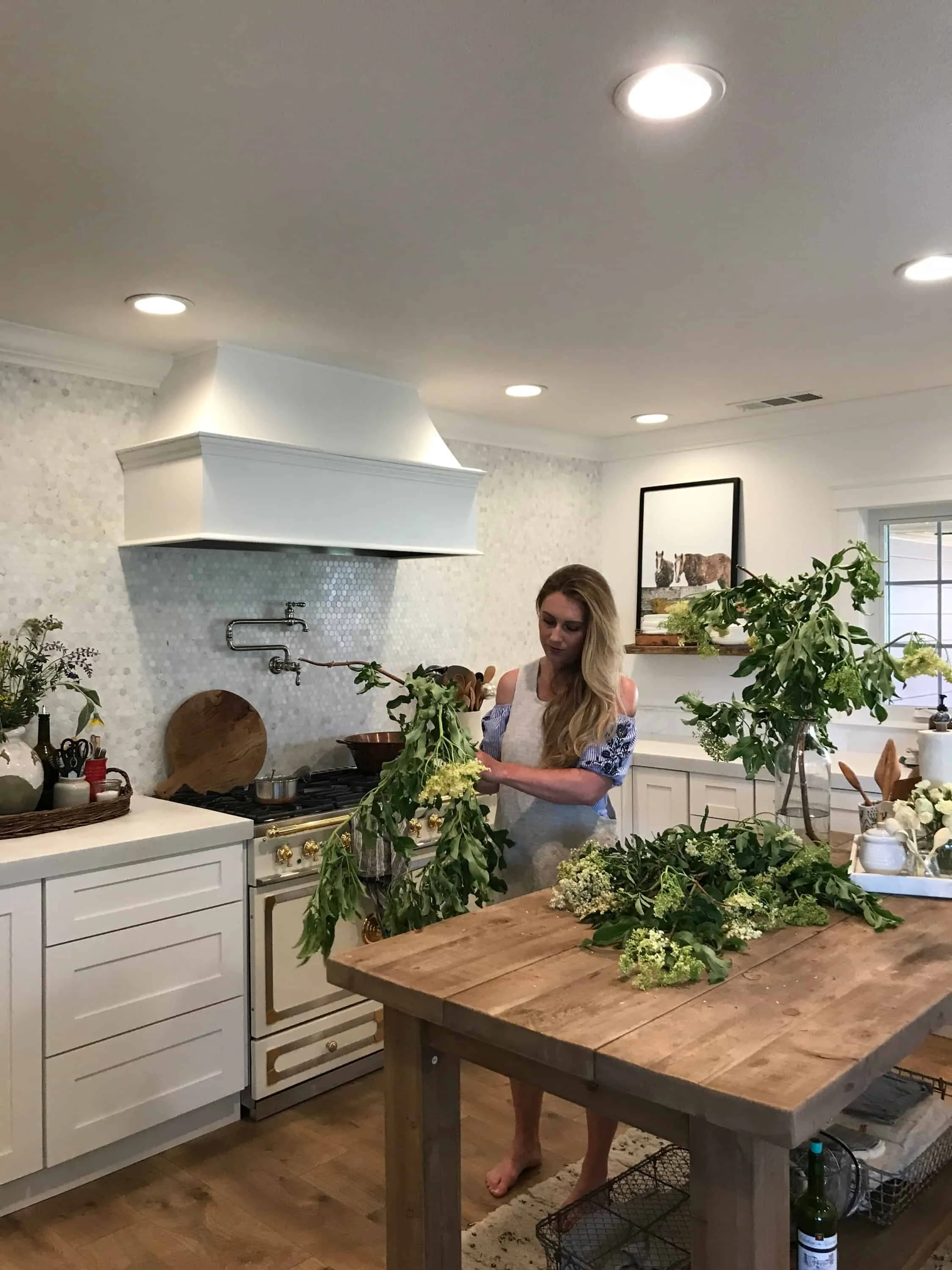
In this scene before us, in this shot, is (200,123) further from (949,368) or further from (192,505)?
(949,368)

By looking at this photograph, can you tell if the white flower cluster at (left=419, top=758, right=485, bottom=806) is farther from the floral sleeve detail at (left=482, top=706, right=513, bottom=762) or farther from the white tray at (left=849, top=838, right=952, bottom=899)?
the white tray at (left=849, top=838, right=952, bottom=899)

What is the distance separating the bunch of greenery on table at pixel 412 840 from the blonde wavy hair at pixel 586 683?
34 centimetres

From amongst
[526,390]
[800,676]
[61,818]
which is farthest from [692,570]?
[61,818]

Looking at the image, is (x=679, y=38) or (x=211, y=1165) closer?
(x=679, y=38)

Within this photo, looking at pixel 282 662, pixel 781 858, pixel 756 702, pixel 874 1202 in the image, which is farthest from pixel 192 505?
pixel 874 1202

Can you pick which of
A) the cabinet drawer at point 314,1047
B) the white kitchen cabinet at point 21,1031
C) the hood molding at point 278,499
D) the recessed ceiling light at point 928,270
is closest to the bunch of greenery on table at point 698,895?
the cabinet drawer at point 314,1047

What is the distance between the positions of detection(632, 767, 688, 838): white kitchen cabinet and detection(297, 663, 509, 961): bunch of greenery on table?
2.35m

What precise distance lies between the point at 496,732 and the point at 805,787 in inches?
33.4

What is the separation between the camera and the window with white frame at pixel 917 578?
4.41 metres

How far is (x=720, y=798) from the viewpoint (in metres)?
4.48

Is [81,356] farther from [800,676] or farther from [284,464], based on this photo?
[800,676]

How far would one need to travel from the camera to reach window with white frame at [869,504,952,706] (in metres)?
4.41

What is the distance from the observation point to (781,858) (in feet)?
7.50

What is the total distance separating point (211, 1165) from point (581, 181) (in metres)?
2.80
